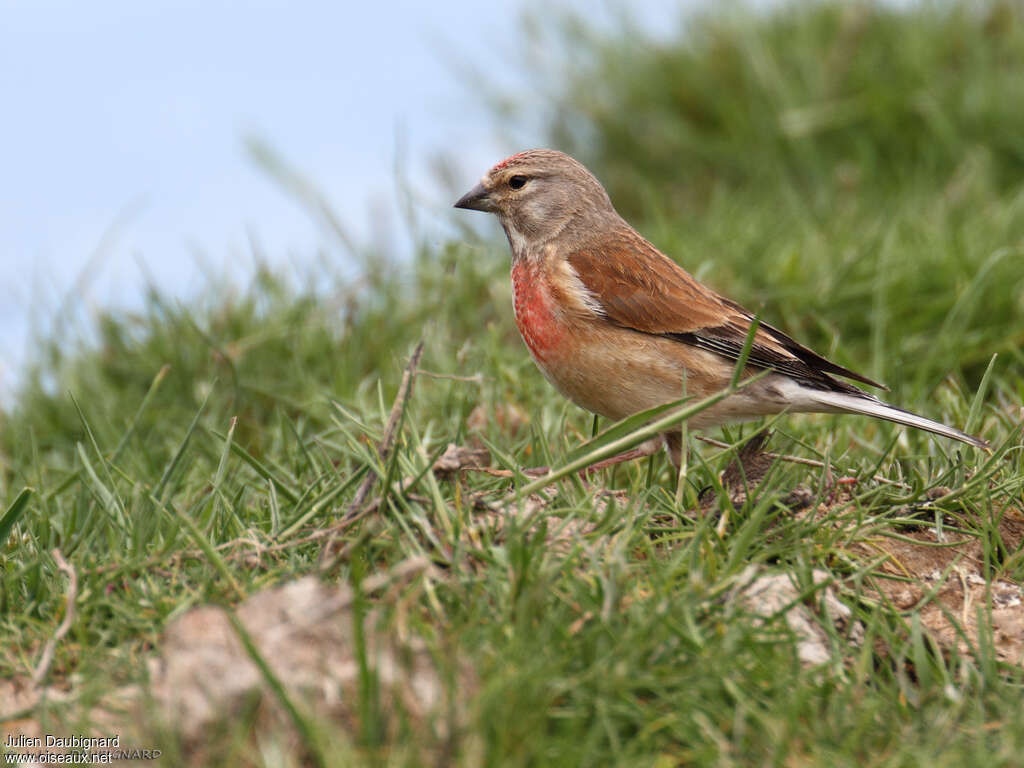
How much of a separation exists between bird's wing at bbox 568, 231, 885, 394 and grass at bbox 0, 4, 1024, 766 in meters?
0.32

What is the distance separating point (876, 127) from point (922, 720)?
644 cm

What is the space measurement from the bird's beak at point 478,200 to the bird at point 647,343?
321 millimetres

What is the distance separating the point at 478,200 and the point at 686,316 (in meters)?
1.12

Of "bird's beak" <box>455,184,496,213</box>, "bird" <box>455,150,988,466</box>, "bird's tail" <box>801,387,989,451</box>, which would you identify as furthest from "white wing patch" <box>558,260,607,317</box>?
"bird's tail" <box>801,387,989,451</box>

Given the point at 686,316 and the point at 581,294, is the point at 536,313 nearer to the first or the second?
the point at 581,294

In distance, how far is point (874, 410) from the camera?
12.9 feet

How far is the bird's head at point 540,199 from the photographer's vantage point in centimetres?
481

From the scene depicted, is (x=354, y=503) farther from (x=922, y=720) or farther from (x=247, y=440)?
(x=247, y=440)

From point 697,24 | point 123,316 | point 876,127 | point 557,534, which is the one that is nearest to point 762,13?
point 697,24

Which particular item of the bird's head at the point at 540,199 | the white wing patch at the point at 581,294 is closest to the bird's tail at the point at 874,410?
the white wing patch at the point at 581,294

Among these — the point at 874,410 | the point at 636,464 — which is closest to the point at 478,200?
the point at 636,464

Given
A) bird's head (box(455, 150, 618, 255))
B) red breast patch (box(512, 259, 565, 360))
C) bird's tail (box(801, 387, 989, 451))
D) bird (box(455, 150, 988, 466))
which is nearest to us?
bird's tail (box(801, 387, 989, 451))

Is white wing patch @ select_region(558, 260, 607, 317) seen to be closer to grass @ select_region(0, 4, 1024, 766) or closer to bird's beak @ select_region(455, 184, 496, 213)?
grass @ select_region(0, 4, 1024, 766)

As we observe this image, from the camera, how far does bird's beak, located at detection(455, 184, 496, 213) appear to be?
16.3ft
